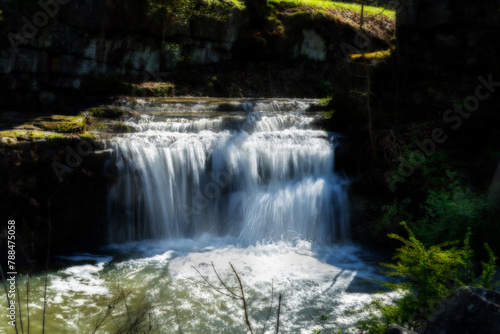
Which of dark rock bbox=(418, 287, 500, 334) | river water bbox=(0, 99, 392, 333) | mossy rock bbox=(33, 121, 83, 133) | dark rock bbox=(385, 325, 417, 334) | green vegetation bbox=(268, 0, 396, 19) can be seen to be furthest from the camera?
green vegetation bbox=(268, 0, 396, 19)

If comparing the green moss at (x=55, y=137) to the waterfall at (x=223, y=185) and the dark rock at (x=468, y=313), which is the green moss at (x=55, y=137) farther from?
the dark rock at (x=468, y=313)

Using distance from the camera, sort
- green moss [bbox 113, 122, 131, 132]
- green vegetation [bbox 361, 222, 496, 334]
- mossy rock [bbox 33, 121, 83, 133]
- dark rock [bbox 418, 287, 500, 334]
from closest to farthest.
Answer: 1. dark rock [bbox 418, 287, 500, 334]
2. green vegetation [bbox 361, 222, 496, 334]
3. mossy rock [bbox 33, 121, 83, 133]
4. green moss [bbox 113, 122, 131, 132]

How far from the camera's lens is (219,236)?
29.7ft

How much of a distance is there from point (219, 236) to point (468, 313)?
6.02 metres

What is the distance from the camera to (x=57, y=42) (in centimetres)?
1203

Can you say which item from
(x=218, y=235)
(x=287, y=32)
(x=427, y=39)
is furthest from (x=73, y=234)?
(x=287, y=32)

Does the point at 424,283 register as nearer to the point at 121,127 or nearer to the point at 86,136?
the point at 86,136

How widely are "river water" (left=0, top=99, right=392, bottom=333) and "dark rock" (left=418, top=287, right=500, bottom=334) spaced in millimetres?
2003

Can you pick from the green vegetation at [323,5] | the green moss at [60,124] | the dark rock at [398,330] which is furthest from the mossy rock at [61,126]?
the green vegetation at [323,5]

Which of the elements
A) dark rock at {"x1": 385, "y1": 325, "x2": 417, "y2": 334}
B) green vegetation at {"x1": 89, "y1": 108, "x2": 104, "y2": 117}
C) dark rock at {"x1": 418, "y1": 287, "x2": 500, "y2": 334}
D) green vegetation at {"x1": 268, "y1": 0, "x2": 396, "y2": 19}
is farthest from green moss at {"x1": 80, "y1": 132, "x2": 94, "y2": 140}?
green vegetation at {"x1": 268, "y1": 0, "x2": 396, "y2": 19}

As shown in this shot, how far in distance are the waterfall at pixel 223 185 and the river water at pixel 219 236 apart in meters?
0.02

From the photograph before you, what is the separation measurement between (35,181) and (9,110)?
368 cm

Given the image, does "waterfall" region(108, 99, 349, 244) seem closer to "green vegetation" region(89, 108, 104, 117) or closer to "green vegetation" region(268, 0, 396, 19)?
"green vegetation" region(89, 108, 104, 117)

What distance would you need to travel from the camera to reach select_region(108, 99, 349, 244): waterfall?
29.2 feet
